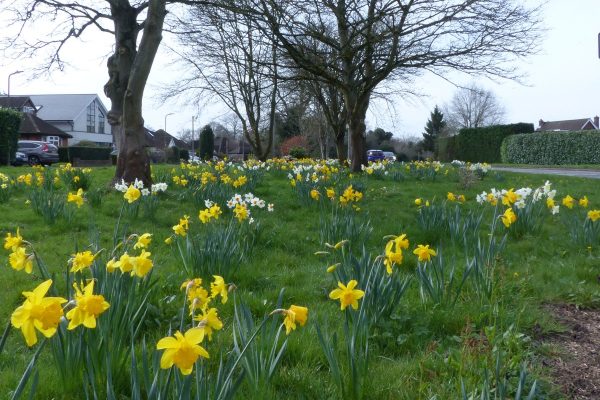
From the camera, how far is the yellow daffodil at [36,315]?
4.06ft

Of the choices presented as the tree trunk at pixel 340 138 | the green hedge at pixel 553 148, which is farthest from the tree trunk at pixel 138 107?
the green hedge at pixel 553 148

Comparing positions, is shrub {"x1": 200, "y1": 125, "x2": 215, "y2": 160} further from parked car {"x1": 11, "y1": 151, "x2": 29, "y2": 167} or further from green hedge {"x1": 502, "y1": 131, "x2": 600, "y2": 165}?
green hedge {"x1": 502, "y1": 131, "x2": 600, "y2": 165}

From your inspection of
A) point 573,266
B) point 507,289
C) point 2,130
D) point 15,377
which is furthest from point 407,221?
point 2,130

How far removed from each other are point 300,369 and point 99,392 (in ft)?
2.67

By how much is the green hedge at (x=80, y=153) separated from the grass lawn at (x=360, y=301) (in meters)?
28.3

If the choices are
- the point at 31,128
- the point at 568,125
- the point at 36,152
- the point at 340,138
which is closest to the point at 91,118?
the point at 31,128

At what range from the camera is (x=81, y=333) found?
174 centimetres

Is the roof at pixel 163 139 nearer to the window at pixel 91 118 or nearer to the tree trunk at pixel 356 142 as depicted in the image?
the window at pixel 91 118

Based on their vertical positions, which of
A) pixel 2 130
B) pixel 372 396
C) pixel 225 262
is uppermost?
pixel 2 130

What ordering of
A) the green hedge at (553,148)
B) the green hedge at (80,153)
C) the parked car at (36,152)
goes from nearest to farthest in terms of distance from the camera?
the green hedge at (553,148) < the parked car at (36,152) < the green hedge at (80,153)

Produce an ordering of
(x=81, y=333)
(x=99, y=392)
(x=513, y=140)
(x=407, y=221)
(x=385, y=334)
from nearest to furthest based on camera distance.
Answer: (x=81, y=333) < (x=99, y=392) < (x=385, y=334) < (x=407, y=221) < (x=513, y=140)

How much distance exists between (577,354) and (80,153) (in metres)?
35.6

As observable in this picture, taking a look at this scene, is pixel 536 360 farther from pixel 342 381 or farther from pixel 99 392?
pixel 99 392

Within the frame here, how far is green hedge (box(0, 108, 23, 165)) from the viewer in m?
19.8
